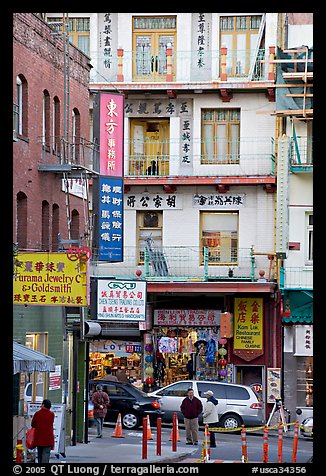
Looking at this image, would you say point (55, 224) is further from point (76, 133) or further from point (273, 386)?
point (273, 386)

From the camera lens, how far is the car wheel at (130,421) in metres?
40.1

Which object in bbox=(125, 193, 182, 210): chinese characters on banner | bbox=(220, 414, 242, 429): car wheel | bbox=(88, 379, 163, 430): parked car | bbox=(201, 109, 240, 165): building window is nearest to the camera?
bbox=(88, 379, 163, 430): parked car

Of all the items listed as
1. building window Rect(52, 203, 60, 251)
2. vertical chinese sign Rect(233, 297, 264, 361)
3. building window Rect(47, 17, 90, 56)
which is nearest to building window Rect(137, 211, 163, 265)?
vertical chinese sign Rect(233, 297, 264, 361)

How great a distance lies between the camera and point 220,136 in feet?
163

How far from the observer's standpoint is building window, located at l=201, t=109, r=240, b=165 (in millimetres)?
49719

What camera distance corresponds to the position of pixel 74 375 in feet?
110

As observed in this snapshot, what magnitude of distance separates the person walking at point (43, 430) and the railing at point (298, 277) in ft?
70.2

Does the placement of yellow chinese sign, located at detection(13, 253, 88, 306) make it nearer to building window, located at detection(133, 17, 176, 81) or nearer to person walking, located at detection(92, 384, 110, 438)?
person walking, located at detection(92, 384, 110, 438)

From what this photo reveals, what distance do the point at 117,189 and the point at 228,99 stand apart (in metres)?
14.5

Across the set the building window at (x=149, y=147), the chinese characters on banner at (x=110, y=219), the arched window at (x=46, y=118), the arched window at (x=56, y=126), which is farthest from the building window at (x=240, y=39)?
the arched window at (x=46, y=118)

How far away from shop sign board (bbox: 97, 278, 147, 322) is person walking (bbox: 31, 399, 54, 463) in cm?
921
